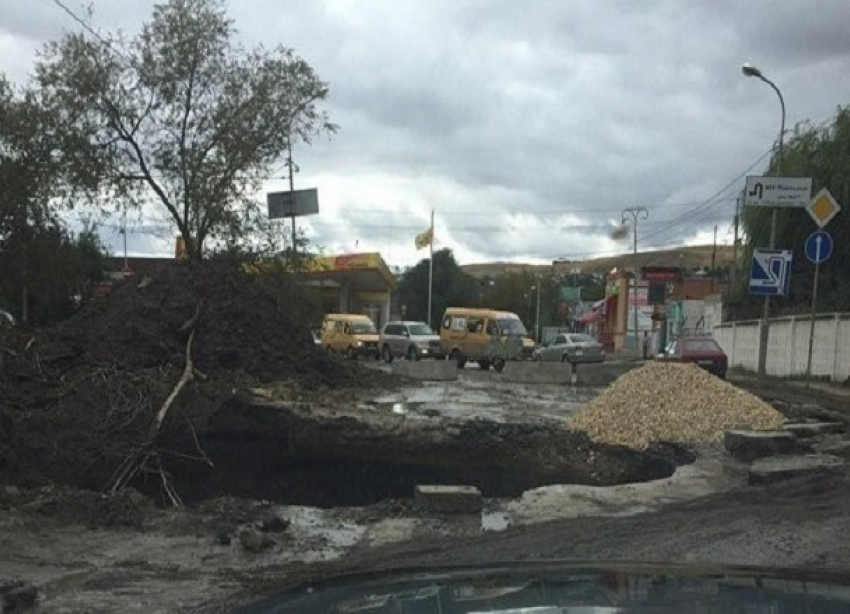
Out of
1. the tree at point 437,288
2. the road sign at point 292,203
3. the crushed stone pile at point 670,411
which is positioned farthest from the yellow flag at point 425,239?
the crushed stone pile at point 670,411

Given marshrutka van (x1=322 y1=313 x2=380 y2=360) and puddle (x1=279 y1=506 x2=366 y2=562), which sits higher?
puddle (x1=279 y1=506 x2=366 y2=562)

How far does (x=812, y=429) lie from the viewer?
541 inches

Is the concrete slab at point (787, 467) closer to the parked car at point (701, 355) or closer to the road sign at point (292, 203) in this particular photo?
the parked car at point (701, 355)

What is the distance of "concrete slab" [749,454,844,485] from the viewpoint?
33.4 feet

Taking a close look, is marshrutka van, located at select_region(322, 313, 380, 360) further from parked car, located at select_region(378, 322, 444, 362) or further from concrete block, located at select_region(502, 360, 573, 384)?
concrete block, located at select_region(502, 360, 573, 384)

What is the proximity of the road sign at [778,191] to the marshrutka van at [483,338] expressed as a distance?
62.0ft

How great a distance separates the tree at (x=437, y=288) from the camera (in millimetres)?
110125

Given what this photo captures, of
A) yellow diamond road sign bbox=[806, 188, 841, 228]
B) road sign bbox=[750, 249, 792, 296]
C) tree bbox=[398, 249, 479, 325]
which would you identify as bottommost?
tree bbox=[398, 249, 479, 325]

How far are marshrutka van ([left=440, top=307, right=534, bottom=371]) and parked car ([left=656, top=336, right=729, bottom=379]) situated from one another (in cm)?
886

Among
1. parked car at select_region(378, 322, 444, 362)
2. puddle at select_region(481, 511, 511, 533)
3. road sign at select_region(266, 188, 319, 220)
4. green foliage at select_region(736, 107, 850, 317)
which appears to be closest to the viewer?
puddle at select_region(481, 511, 511, 533)

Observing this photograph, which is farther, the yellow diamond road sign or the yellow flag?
the yellow flag

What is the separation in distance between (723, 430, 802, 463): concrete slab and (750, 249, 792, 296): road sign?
803 centimetres

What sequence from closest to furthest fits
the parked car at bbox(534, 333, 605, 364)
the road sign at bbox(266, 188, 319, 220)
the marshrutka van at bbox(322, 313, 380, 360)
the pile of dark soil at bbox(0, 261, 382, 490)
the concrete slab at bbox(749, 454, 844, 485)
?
the concrete slab at bbox(749, 454, 844, 485)
the pile of dark soil at bbox(0, 261, 382, 490)
the road sign at bbox(266, 188, 319, 220)
the parked car at bbox(534, 333, 605, 364)
the marshrutka van at bbox(322, 313, 380, 360)

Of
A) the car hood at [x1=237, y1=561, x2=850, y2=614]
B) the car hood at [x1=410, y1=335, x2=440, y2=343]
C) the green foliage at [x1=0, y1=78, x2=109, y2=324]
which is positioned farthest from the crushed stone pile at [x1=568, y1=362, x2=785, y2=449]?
the car hood at [x1=410, y1=335, x2=440, y2=343]
